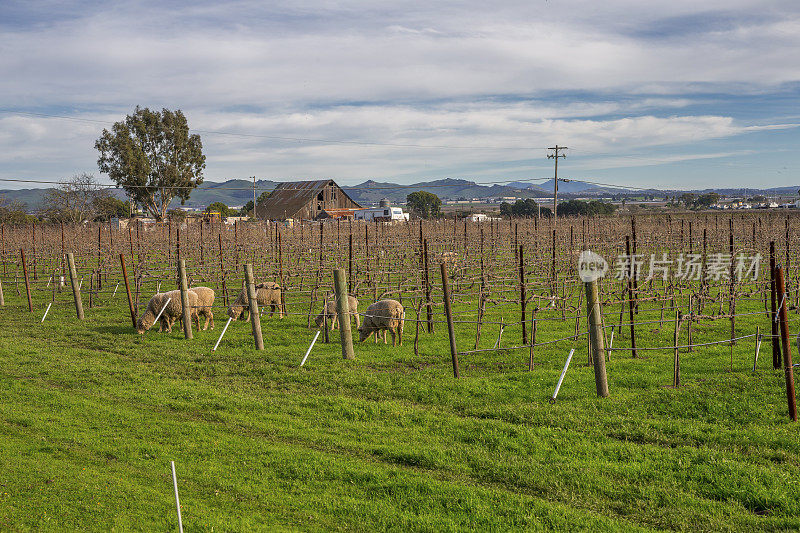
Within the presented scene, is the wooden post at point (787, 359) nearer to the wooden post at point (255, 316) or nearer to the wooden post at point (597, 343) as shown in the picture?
the wooden post at point (597, 343)

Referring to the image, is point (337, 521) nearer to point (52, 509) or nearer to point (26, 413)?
point (52, 509)

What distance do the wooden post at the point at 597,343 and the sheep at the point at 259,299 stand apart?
386 inches

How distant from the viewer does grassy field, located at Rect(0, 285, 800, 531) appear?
5.78m

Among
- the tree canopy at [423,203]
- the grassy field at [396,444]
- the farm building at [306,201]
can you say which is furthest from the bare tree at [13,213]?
the tree canopy at [423,203]

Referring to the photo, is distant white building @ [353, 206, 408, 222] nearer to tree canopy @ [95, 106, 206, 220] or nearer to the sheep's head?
tree canopy @ [95, 106, 206, 220]

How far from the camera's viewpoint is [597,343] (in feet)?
29.6

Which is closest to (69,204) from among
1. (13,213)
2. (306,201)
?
(13,213)

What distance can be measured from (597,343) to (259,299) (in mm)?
11131

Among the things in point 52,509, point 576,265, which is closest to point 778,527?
point 52,509

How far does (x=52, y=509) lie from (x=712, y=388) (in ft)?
27.7

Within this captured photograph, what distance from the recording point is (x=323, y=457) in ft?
23.3

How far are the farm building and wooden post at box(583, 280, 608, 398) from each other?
202 feet

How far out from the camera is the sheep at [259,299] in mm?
17000

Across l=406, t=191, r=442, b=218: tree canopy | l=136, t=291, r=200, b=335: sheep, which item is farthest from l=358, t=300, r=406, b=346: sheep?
l=406, t=191, r=442, b=218: tree canopy
